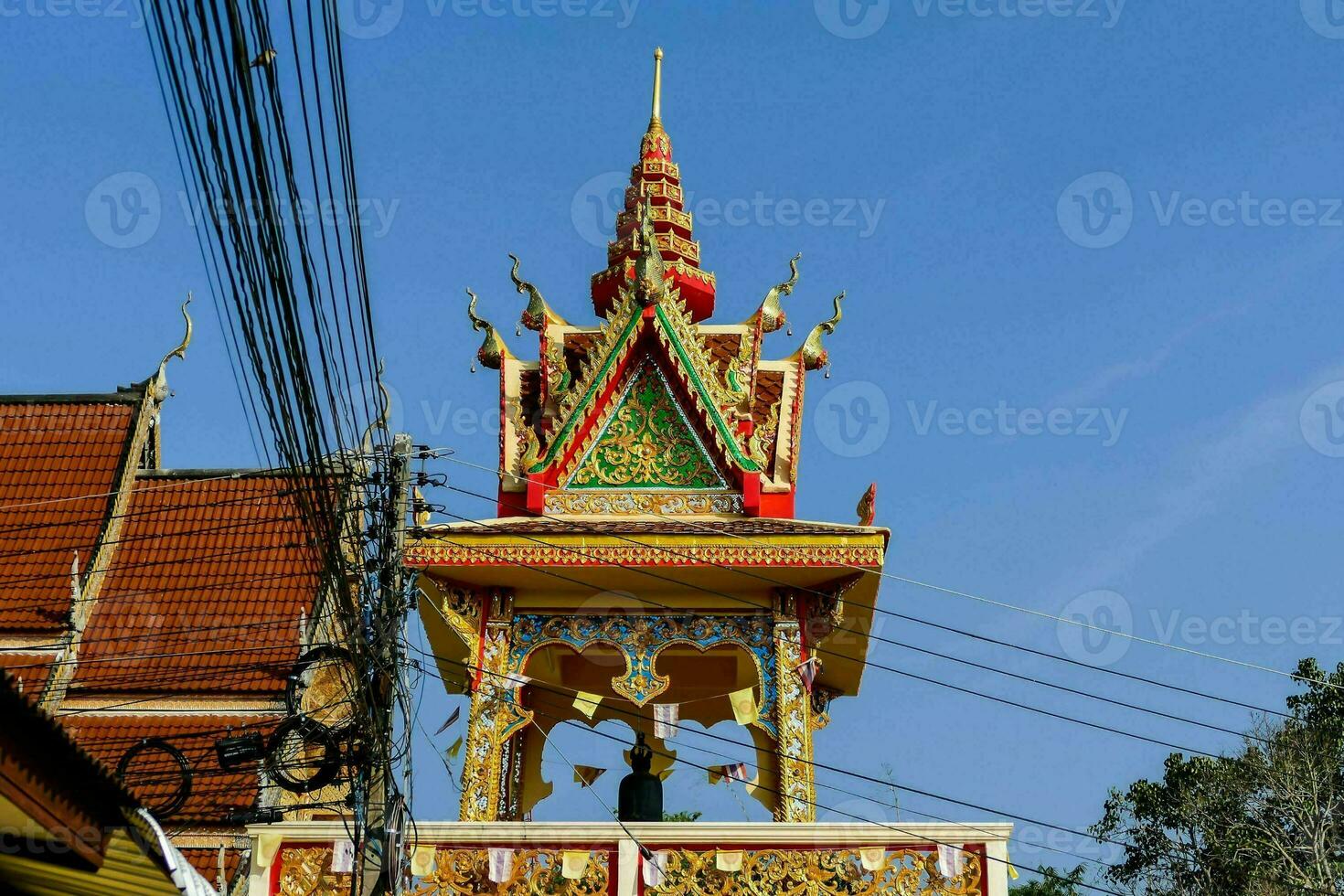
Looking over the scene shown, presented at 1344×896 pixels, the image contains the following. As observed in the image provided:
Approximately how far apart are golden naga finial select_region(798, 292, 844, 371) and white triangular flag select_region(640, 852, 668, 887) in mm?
5528

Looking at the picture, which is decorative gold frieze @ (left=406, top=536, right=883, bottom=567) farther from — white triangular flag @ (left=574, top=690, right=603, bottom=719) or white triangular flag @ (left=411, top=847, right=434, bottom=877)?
white triangular flag @ (left=411, top=847, right=434, bottom=877)

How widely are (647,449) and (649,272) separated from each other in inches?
62.5

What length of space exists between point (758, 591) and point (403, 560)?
329cm

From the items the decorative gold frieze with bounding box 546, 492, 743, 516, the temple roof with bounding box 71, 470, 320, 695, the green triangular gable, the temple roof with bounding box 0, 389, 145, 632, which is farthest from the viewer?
the temple roof with bounding box 0, 389, 145, 632

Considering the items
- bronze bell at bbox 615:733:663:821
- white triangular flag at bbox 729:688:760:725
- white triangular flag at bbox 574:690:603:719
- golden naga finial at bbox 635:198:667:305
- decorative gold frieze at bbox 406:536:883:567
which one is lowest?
bronze bell at bbox 615:733:663:821

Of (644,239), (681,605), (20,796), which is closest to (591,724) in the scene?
(681,605)

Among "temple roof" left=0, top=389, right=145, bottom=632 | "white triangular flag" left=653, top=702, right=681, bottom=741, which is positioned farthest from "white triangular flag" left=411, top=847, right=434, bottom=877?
"temple roof" left=0, top=389, right=145, bottom=632

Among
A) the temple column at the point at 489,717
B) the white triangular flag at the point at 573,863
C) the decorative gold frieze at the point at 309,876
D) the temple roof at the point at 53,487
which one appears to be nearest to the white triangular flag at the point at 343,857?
the decorative gold frieze at the point at 309,876

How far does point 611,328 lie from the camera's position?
1534cm

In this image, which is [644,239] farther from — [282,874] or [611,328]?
[282,874]

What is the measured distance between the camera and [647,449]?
49.6 feet

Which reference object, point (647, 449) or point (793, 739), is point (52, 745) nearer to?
point (793, 739)

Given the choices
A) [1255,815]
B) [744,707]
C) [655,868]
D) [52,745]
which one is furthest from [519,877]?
[1255,815]

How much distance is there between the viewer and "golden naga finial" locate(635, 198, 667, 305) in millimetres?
15305
